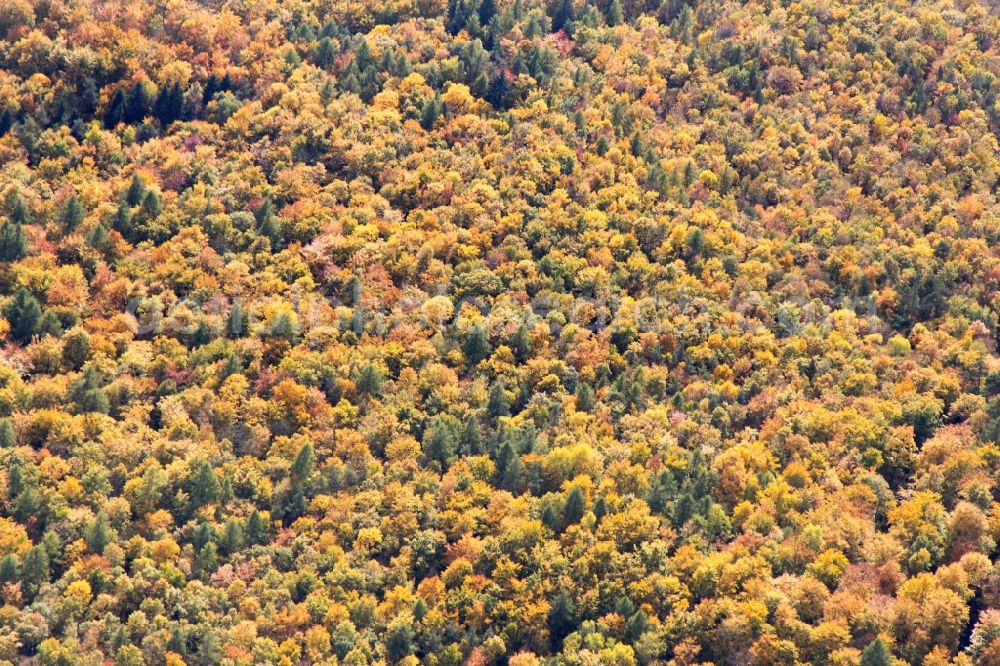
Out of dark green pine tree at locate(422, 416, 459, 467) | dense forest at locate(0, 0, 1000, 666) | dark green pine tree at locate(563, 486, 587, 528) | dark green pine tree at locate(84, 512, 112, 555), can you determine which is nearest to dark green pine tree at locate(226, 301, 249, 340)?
dense forest at locate(0, 0, 1000, 666)

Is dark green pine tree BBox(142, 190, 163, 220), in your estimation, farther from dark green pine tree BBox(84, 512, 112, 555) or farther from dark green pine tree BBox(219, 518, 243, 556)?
dark green pine tree BBox(219, 518, 243, 556)

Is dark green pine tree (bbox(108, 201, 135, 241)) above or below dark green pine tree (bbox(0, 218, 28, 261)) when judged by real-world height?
above

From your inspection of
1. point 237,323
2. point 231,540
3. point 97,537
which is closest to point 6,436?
point 97,537

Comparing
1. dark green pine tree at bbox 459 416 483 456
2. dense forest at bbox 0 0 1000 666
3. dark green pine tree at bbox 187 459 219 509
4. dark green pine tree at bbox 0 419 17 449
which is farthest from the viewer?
dark green pine tree at bbox 459 416 483 456

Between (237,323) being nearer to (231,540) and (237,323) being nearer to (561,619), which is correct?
(231,540)

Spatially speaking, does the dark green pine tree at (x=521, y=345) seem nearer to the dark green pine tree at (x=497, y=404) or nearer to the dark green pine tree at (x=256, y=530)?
the dark green pine tree at (x=497, y=404)

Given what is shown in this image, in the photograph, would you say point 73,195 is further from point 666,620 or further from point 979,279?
point 979,279
